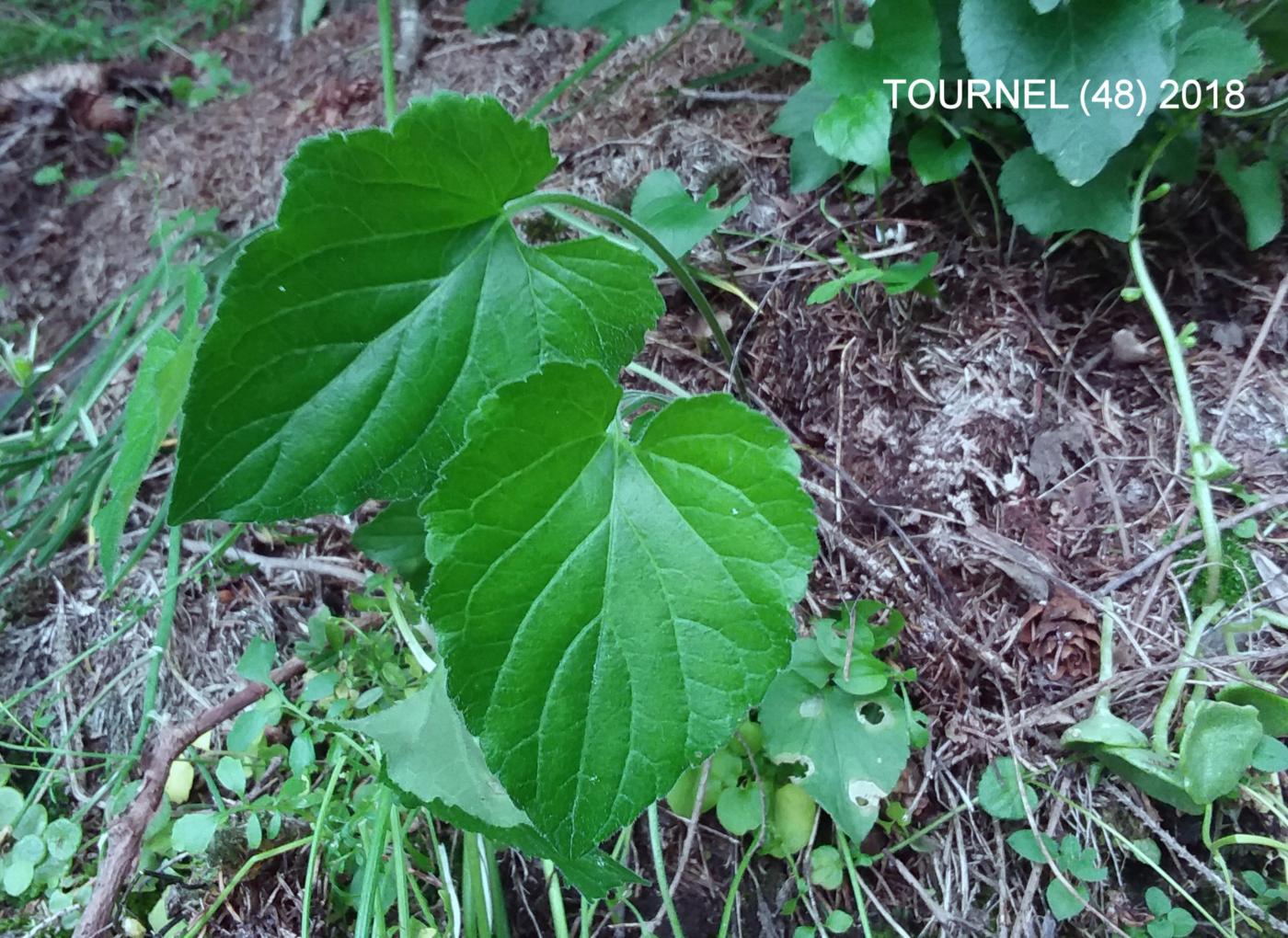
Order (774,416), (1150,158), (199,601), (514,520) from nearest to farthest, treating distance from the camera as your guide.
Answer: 1. (514,520)
2. (1150,158)
3. (774,416)
4. (199,601)

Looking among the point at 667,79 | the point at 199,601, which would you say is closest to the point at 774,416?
the point at 667,79

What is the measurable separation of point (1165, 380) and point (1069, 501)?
216 millimetres

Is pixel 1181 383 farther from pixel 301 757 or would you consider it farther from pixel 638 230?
pixel 301 757

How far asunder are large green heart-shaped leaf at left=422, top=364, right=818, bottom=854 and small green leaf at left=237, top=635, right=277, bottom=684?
528 mm

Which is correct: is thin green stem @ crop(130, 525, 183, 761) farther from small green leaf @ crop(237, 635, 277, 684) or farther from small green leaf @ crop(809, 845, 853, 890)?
small green leaf @ crop(809, 845, 853, 890)

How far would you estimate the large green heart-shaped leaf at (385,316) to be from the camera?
0.66m

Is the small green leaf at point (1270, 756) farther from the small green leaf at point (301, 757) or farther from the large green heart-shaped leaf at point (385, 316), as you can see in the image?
the small green leaf at point (301, 757)

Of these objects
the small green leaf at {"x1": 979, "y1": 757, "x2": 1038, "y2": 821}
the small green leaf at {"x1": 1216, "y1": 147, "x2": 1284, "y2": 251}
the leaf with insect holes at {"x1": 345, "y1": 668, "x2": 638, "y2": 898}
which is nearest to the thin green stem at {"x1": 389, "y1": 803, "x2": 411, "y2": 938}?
the leaf with insect holes at {"x1": 345, "y1": 668, "x2": 638, "y2": 898}

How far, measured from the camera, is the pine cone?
910 millimetres

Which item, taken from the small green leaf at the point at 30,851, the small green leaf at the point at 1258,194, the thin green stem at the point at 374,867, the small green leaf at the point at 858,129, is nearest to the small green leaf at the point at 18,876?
the small green leaf at the point at 30,851

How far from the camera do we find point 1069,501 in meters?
1.00

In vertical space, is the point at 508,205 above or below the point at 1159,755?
above

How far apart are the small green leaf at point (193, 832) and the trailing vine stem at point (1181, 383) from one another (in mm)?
1217

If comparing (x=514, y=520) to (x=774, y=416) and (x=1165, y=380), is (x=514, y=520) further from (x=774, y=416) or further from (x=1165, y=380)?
(x=1165, y=380)
